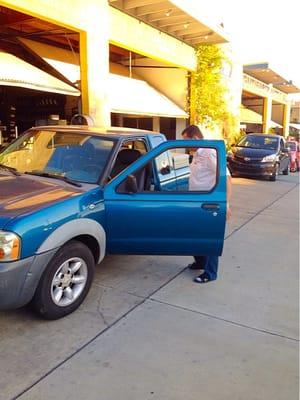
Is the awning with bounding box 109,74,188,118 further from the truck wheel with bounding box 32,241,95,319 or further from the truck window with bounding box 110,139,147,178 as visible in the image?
the truck wheel with bounding box 32,241,95,319

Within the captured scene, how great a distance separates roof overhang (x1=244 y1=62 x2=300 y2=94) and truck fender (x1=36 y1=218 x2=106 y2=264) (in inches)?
983

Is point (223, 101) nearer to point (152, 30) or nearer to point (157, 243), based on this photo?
point (152, 30)

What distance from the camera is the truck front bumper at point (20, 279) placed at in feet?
9.73

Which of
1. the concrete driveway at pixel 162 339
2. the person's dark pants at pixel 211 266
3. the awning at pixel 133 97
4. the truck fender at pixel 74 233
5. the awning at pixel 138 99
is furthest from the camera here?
the awning at pixel 138 99

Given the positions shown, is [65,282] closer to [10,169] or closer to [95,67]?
[10,169]

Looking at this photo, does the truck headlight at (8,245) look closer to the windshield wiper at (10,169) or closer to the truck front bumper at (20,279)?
the truck front bumper at (20,279)

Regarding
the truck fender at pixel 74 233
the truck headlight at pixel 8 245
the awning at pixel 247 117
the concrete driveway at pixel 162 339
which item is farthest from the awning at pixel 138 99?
the truck headlight at pixel 8 245

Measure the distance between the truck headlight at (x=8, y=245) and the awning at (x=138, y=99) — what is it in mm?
9243

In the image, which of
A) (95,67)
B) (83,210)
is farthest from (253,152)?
(83,210)

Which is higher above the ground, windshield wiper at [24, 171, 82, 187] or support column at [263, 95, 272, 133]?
support column at [263, 95, 272, 133]

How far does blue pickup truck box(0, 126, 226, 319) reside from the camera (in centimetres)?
312

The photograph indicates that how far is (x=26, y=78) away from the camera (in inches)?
358

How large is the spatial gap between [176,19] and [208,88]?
4.02 metres

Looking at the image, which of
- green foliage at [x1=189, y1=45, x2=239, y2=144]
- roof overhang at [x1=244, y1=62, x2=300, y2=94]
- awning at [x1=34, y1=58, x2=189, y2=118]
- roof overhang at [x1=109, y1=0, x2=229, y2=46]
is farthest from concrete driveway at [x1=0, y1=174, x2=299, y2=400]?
roof overhang at [x1=244, y1=62, x2=300, y2=94]
